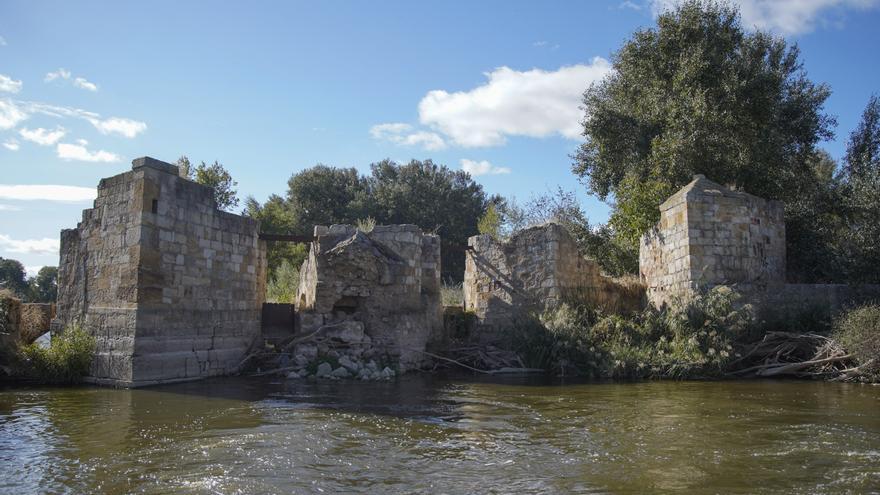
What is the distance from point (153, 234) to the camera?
1082 centimetres

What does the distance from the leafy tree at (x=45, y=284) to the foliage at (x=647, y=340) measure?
34221 mm

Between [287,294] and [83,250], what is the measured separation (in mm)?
6554

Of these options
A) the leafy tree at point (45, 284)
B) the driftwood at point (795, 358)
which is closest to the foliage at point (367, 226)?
the driftwood at point (795, 358)

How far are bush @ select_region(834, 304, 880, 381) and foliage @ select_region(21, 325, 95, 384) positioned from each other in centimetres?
1306

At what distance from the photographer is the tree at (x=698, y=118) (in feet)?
53.4

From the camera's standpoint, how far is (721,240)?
13.3 m

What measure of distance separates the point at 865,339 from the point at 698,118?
7070mm

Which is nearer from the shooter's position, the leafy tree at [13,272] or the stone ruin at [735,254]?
the stone ruin at [735,254]

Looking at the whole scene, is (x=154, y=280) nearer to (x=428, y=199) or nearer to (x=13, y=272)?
(x=428, y=199)

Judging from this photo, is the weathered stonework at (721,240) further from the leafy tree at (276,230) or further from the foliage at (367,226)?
the leafy tree at (276,230)

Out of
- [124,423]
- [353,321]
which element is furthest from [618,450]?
[353,321]

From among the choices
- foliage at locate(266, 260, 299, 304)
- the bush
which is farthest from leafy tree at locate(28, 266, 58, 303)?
the bush

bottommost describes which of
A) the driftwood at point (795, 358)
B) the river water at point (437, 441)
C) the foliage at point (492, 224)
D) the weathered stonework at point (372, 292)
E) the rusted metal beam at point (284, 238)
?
the river water at point (437, 441)

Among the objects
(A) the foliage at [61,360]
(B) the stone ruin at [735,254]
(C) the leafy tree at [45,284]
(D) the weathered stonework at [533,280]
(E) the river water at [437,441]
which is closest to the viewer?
(E) the river water at [437,441]
